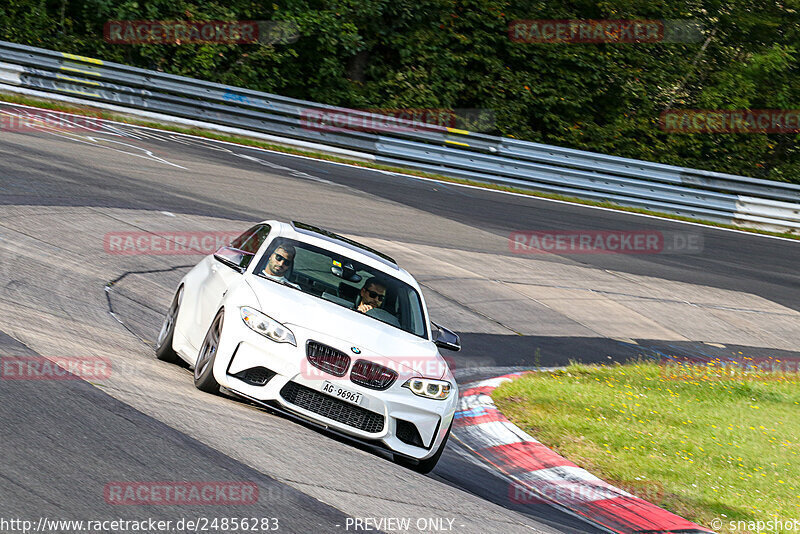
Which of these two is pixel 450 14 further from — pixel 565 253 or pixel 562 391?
pixel 562 391

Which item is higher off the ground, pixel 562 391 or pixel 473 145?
pixel 473 145

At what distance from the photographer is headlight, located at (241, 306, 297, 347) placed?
6.80 metres

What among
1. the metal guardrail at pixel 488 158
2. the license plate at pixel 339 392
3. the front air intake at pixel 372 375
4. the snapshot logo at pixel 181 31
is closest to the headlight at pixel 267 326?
the license plate at pixel 339 392

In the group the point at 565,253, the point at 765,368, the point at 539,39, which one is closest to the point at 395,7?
the point at 539,39

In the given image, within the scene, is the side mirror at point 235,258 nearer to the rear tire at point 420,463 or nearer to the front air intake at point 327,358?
the front air intake at point 327,358

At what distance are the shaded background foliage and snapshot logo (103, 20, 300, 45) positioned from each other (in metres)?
0.22

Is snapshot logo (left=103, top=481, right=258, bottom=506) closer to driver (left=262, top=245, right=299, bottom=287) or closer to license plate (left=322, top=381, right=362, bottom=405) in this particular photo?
license plate (left=322, top=381, right=362, bottom=405)

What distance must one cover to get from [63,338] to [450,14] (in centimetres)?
2599

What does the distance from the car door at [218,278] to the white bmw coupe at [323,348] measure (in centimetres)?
1

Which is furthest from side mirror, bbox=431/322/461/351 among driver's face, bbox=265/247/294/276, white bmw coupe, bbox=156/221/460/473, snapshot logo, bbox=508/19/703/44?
Result: snapshot logo, bbox=508/19/703/44

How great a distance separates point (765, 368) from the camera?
568 inches

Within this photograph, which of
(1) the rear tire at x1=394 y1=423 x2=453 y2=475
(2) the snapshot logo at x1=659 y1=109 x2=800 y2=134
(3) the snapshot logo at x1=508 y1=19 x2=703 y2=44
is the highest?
(3) the snapshot logo at x1=508 y1=19 x2=703 y2=44

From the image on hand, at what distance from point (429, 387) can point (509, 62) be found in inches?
1051

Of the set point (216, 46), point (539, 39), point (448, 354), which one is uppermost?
point (539, 39)
